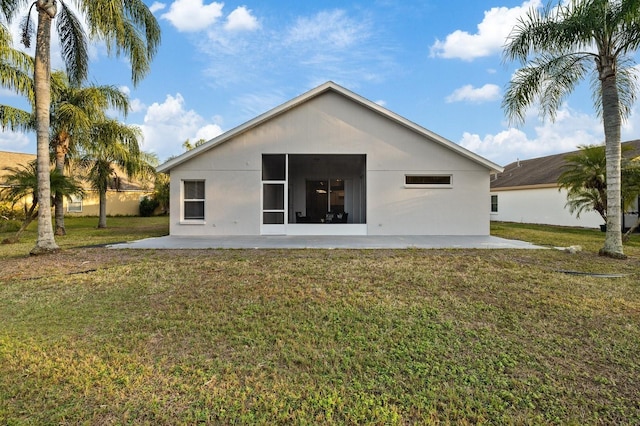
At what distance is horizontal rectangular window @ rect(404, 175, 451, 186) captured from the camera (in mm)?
13273

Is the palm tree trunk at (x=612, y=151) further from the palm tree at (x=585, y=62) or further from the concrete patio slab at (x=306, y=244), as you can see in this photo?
the concrete patio slab at (x=306, y=244)

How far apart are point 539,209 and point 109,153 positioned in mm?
25626

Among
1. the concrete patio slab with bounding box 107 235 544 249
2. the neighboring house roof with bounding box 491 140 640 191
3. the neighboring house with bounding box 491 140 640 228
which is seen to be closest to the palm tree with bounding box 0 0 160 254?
the concrete patio slab with bounding box 107 235 544 249

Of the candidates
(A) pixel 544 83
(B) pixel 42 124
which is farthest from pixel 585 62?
(B) pixel 42 124

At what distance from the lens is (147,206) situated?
31094mm

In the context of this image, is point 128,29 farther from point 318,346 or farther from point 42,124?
point 318,346

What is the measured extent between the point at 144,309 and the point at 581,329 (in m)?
5.92

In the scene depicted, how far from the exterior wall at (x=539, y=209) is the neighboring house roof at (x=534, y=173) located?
1.39 feet

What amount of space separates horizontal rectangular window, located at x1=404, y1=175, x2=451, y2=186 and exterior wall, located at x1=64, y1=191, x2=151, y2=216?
27.0 metres

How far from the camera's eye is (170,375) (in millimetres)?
3186

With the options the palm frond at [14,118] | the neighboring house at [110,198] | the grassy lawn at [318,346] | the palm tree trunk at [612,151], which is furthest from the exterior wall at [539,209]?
the neighboring house at [110,198]

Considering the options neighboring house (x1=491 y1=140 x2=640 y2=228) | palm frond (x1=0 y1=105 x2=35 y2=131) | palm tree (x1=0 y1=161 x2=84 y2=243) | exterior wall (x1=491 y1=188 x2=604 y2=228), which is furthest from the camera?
neighboring house (x1=491 y1=140 x2=640 y2=228)

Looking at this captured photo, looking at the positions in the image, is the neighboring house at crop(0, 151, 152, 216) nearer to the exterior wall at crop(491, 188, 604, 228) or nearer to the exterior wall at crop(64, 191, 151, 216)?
the exterior wall at crop(64, 191, 151, 216)

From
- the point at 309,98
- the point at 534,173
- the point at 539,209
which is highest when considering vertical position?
the point at 309,98
